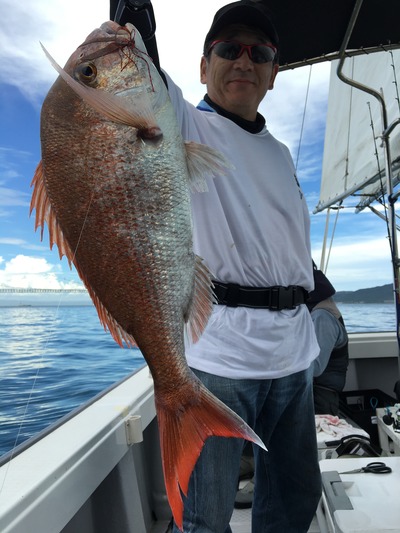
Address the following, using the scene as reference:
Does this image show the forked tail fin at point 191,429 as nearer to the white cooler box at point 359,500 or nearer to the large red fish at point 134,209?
the large red fish at point 134,209

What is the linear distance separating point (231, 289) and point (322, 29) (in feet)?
8.05

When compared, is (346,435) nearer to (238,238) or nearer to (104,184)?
(238,238)

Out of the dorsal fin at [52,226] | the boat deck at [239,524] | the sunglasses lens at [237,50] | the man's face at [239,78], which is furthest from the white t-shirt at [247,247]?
the boat deck at [239,524]

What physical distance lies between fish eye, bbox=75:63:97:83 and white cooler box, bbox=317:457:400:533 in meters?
1.85

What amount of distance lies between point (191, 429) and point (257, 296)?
600mm

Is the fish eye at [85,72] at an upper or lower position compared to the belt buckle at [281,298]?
upper

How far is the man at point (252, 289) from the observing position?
1512 millimetres

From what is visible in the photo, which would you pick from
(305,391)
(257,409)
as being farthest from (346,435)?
(257,409)

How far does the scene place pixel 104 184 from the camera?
3.32ft

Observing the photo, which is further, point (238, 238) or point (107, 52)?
point (238, 238)

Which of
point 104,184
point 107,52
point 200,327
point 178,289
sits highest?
point 107,52

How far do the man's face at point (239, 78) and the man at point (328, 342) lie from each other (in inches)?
92.8

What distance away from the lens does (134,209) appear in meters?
1.03

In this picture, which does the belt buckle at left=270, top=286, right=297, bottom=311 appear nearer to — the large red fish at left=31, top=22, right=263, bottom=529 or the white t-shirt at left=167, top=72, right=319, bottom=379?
the white t-shirt at left=167, top=72, right=319, bottom=379
